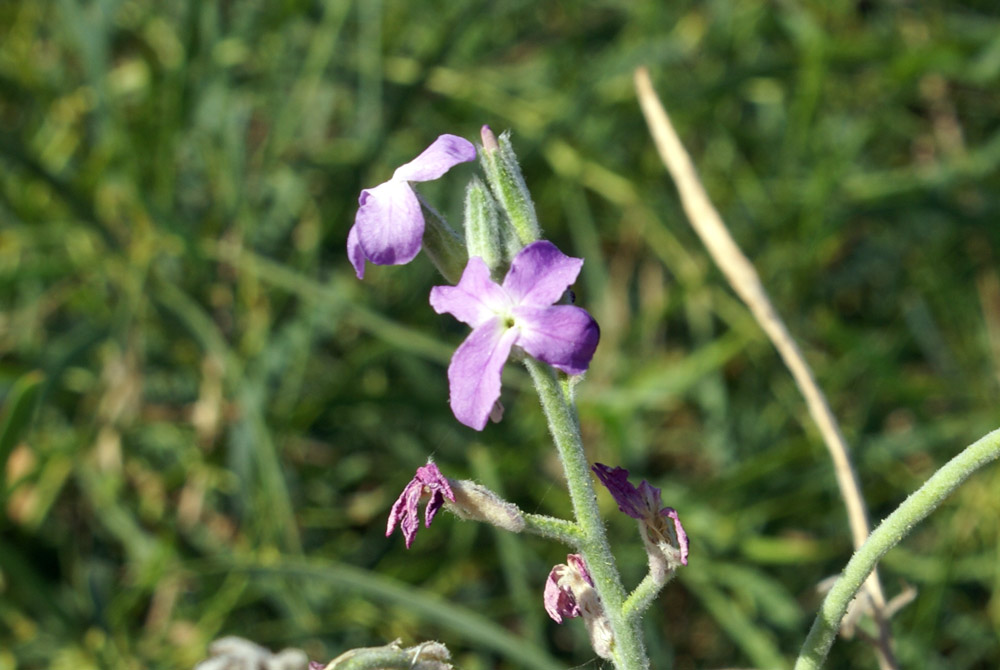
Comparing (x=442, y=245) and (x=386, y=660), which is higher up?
(x=442, y=245)

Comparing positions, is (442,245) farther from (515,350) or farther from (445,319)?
(445,319)

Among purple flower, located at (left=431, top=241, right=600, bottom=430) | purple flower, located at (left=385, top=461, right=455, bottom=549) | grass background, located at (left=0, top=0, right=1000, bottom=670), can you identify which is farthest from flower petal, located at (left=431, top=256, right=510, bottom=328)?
grass background, located at (left=0, top=0, right=1000, bottom=670)

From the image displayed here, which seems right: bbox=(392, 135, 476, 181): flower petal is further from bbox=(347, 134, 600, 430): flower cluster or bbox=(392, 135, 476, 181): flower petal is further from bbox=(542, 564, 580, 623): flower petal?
bbox=(542, 564, 580, 623): flower petal

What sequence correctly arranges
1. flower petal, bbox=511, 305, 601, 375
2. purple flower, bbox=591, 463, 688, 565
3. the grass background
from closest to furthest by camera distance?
flower petal, bbox=511, 305, 601, 375 < purple flower, bbox=591, 463, 688, 565 < the grass background

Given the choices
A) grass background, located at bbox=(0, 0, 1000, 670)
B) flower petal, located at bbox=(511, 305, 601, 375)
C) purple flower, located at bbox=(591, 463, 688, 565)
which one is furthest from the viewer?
grass background, located at bbox=(0, 0, 1000, 670)

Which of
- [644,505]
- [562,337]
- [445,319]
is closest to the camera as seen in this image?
[562,337]

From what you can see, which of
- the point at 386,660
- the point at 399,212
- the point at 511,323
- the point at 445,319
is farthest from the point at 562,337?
the point at 445,319

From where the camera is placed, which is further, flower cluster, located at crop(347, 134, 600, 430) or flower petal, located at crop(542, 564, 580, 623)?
flower petal, located at crop(542, 564, 580, 623)

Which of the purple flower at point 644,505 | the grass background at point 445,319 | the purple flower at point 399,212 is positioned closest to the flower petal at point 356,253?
the purple flower at point 399,212
